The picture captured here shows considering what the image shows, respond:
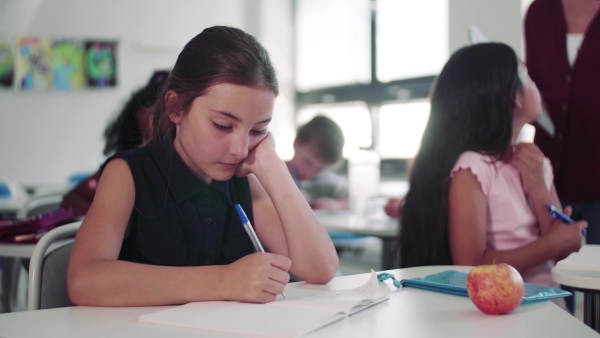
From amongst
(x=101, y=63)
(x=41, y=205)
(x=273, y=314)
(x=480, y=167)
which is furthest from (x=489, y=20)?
(x=273, y=314)

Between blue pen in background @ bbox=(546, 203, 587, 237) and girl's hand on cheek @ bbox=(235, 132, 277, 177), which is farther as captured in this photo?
blue pen in background @ bbox=(546, 203, 587, 237)

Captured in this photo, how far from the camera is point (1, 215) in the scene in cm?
371

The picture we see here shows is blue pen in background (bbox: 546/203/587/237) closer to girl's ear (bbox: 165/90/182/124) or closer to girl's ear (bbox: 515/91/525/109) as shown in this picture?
girl's ear (bbox: 515/91/525/109)

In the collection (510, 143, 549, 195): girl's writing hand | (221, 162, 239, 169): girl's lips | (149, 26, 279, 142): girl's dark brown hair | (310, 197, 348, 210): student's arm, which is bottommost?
(310, 197, 348, 210): student's arm

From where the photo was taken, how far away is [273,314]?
0.91 meters

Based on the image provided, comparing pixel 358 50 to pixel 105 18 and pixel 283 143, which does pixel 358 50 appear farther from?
pixel 105 18

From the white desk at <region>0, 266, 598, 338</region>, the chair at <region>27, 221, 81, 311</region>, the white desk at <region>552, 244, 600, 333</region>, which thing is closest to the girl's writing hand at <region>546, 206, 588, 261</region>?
the white desk at <region>552, 244, 600, 333</region>

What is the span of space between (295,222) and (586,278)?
0.58 m

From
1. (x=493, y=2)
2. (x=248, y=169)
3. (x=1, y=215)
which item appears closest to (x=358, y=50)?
(x=493, y=2)

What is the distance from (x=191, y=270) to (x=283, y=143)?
5748 millimetres

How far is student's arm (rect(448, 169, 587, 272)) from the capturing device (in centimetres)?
161

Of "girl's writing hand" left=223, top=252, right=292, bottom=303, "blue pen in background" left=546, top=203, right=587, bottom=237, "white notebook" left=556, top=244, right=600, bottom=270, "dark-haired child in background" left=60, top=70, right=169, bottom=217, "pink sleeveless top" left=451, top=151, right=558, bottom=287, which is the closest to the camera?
"girl's writing hand" left=223, top=252, right=292, bottom=303

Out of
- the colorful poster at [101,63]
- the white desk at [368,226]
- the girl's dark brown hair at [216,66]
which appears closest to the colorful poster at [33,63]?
the colorful poster at [101,63]

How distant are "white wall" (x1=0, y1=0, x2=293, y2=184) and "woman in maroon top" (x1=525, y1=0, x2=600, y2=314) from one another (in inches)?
152
